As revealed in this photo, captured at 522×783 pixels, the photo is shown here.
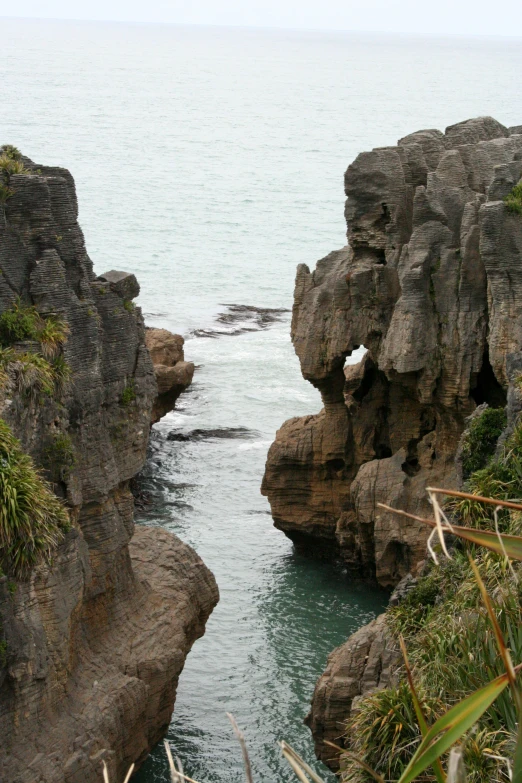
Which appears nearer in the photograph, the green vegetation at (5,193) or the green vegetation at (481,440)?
the green vegetation at (5,193)

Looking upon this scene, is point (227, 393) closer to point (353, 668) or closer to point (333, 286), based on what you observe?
point (333, 286)

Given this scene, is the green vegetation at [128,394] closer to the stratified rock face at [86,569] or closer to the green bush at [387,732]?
the stratified rock face at [86,569]

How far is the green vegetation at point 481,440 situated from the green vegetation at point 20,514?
36.6ft

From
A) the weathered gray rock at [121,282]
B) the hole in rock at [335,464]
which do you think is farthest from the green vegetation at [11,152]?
the hole in rock at [335,464]

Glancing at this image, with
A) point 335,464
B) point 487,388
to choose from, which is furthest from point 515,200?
point 335,464

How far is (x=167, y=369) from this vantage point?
166ft

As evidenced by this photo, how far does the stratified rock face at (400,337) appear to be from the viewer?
117 feet

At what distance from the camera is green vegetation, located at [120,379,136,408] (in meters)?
29.6

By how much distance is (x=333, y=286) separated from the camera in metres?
38.7

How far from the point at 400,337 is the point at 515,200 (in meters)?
4.93

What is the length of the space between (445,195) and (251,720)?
15.2 meters

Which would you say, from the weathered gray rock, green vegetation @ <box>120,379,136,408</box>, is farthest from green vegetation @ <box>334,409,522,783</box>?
the weathered gray rock

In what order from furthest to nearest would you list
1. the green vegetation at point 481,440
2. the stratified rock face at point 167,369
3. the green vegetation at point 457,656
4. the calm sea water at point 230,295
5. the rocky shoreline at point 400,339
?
the stratified rock face at point 167,369 → the rocky shoreline at point 400,339 → the calm sea water at point 230,295 → the green vegetation at point 481,440 → the green vegetation at point 457,656

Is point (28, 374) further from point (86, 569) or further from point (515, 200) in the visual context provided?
point (515, 200)
